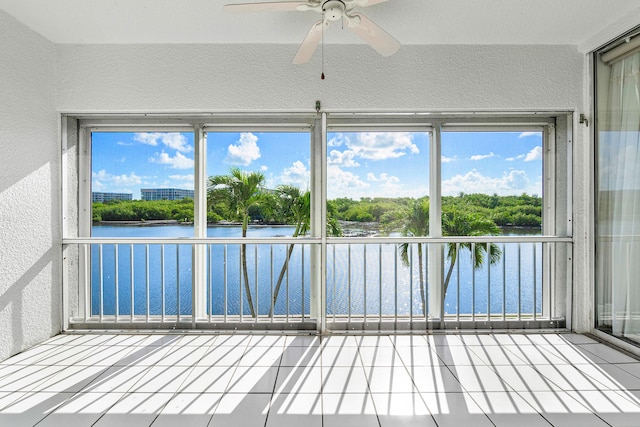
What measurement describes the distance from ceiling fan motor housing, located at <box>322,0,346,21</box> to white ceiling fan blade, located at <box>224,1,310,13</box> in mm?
107

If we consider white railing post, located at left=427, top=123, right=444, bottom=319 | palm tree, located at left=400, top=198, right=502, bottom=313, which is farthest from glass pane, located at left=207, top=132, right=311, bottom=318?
white railing post, located at left=427, top=123, right=444, bottom=319

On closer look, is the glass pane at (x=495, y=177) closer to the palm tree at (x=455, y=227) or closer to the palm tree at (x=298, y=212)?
the palm tree at (x=455, y=227)

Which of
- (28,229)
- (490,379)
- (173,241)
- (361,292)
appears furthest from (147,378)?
(490,379)

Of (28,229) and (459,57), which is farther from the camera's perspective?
(459,57)

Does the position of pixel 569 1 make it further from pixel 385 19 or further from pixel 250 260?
pixel 250 260

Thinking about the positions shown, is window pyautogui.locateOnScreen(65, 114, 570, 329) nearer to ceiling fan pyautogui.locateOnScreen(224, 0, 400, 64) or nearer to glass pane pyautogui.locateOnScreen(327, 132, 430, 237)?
glass pane pyautogui.locateOnScreen(327, 132, 430, 237)

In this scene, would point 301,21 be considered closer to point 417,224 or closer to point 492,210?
point 417,224

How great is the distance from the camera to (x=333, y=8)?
1.80 metres

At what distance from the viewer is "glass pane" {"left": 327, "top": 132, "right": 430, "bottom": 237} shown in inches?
122

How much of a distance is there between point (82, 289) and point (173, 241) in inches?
39.5

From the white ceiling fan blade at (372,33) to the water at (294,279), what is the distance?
166 cm

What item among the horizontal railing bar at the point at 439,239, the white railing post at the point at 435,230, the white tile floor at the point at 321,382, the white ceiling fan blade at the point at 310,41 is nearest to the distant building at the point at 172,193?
the white tile floor at the point at 321,382

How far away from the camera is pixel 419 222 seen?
3131 millimetres

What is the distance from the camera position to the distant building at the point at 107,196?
10.2 ft
